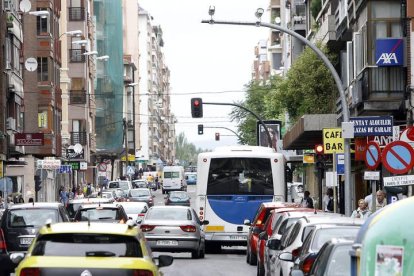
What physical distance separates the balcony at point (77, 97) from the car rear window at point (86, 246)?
91562 mm

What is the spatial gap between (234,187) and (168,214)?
10.7 feet

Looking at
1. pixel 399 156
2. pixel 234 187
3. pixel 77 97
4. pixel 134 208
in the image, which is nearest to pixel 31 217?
pixel 399 156

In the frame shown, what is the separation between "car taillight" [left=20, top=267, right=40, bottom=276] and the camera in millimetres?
13585

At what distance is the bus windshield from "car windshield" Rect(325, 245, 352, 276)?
25.5 metres

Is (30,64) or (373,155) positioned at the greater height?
(30,64)

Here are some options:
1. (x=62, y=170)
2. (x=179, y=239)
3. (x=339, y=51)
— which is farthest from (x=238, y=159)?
(x=62, y=170)

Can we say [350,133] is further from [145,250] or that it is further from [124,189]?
[124,189]

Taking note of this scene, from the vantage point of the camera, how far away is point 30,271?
44.7ft

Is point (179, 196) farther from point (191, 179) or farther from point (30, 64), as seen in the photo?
point (191, 179)

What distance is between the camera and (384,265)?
804cm

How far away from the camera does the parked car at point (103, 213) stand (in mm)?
32250

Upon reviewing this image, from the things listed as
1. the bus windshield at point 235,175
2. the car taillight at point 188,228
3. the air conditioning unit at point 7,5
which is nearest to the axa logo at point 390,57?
the bus windshield at point 235,175

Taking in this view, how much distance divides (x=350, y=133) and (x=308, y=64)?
25515 millimetres

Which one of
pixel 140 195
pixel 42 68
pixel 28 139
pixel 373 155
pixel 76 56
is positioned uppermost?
pixel 76 56
